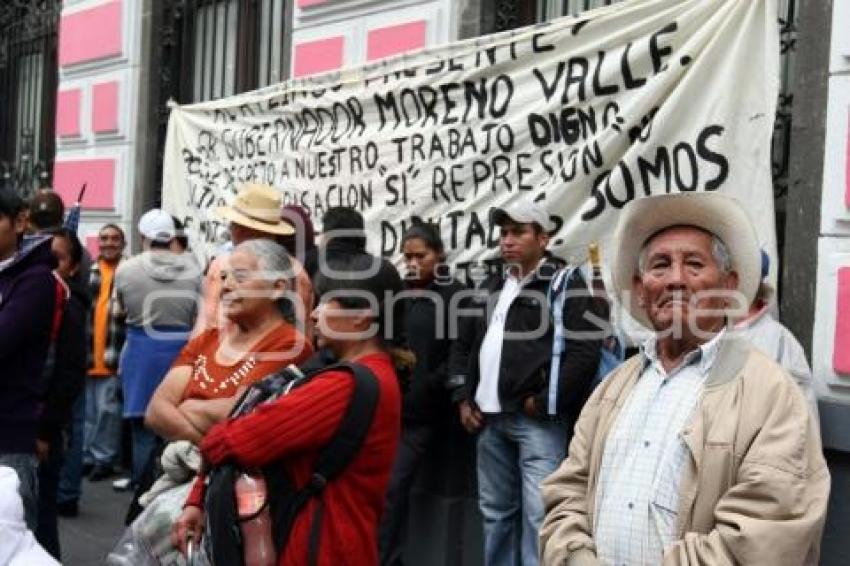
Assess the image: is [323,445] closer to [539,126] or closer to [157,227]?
[539,126]

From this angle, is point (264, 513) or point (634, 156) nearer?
point (264, 513)

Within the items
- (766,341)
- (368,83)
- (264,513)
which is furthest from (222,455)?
(368,83)

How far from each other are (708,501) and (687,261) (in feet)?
1.78

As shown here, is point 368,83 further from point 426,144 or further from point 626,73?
point 626,73

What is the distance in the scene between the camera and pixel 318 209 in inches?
269

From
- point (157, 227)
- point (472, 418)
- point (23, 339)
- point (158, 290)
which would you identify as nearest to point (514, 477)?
point (472, 418)

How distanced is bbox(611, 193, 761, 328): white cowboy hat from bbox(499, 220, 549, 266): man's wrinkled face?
84.1 inches

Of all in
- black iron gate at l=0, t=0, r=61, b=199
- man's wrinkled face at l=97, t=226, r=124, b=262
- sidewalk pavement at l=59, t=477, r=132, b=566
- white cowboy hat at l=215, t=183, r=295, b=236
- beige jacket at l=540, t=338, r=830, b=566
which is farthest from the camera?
black iron gate at l=0, t=0, r=61, b=199

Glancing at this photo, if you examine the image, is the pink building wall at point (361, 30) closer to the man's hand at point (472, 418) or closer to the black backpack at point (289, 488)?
the man's hand at point (472, 418)

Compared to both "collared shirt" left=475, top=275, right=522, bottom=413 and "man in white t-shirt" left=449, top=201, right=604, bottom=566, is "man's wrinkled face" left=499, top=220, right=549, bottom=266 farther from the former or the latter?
"collared shirt" left=475, top=275, right=522, bottom=413

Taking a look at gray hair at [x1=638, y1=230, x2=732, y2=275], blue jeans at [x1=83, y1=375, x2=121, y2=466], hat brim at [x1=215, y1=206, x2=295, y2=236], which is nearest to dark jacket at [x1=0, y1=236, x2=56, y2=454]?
hat brim at [x1=215, y1=206, x2=295, y2=236]

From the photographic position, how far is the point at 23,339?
4395mm

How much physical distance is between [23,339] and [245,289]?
1.13m

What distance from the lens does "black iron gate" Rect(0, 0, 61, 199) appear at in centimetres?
1080
